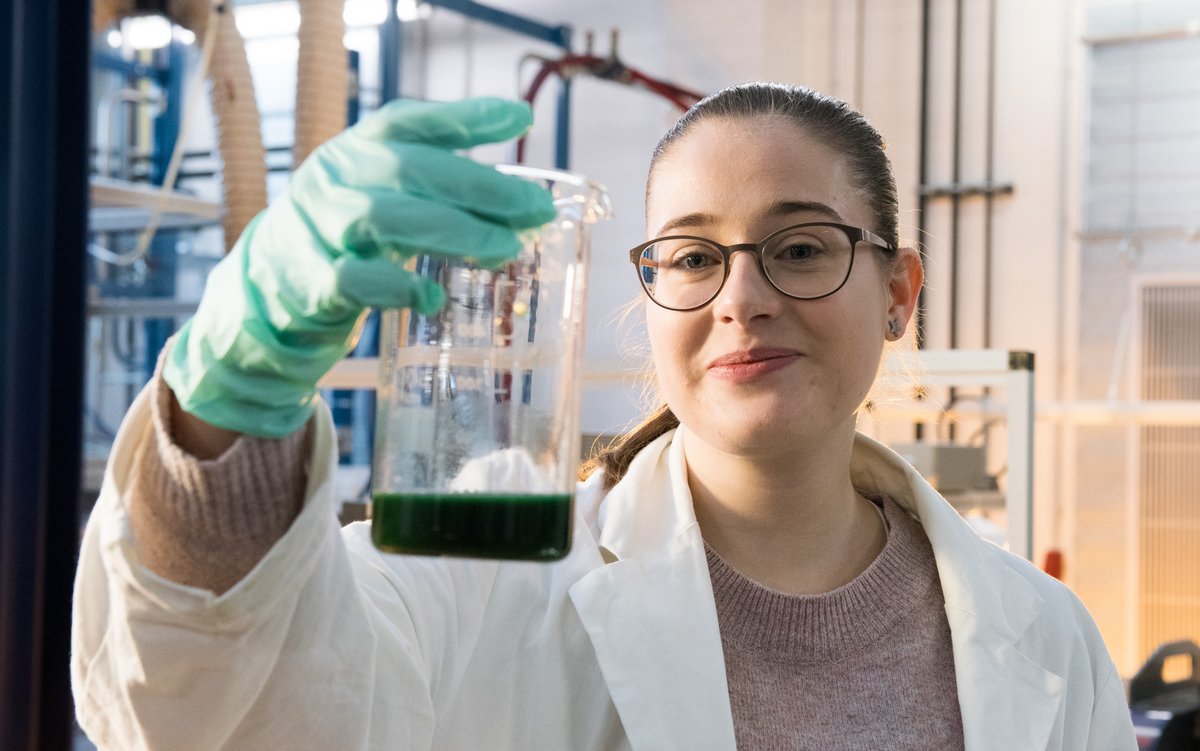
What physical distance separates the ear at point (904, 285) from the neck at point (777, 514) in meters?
0.16

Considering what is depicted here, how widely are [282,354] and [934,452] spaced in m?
2.29

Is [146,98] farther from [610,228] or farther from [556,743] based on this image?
[556,743]

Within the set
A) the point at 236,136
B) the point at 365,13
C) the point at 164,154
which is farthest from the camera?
the point at 365,13

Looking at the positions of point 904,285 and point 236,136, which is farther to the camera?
point 236,136

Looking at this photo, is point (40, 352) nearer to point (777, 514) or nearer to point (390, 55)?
point (777, 514)

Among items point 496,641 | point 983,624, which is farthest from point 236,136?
point 983,624

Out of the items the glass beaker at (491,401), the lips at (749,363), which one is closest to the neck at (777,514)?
the lips at (749,363)

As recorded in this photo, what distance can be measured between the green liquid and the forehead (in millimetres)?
526

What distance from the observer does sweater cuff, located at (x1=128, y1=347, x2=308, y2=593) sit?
2.26ft

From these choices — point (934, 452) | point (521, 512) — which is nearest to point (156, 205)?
point (934, 452)

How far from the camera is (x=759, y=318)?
3.66 ft

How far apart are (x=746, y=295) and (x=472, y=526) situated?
1.63ft

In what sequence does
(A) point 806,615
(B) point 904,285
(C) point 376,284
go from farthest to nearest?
(B) point 904,285
(A) point 806,615
(C) point 376,284

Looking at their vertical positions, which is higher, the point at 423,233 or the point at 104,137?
the point at 104,137
